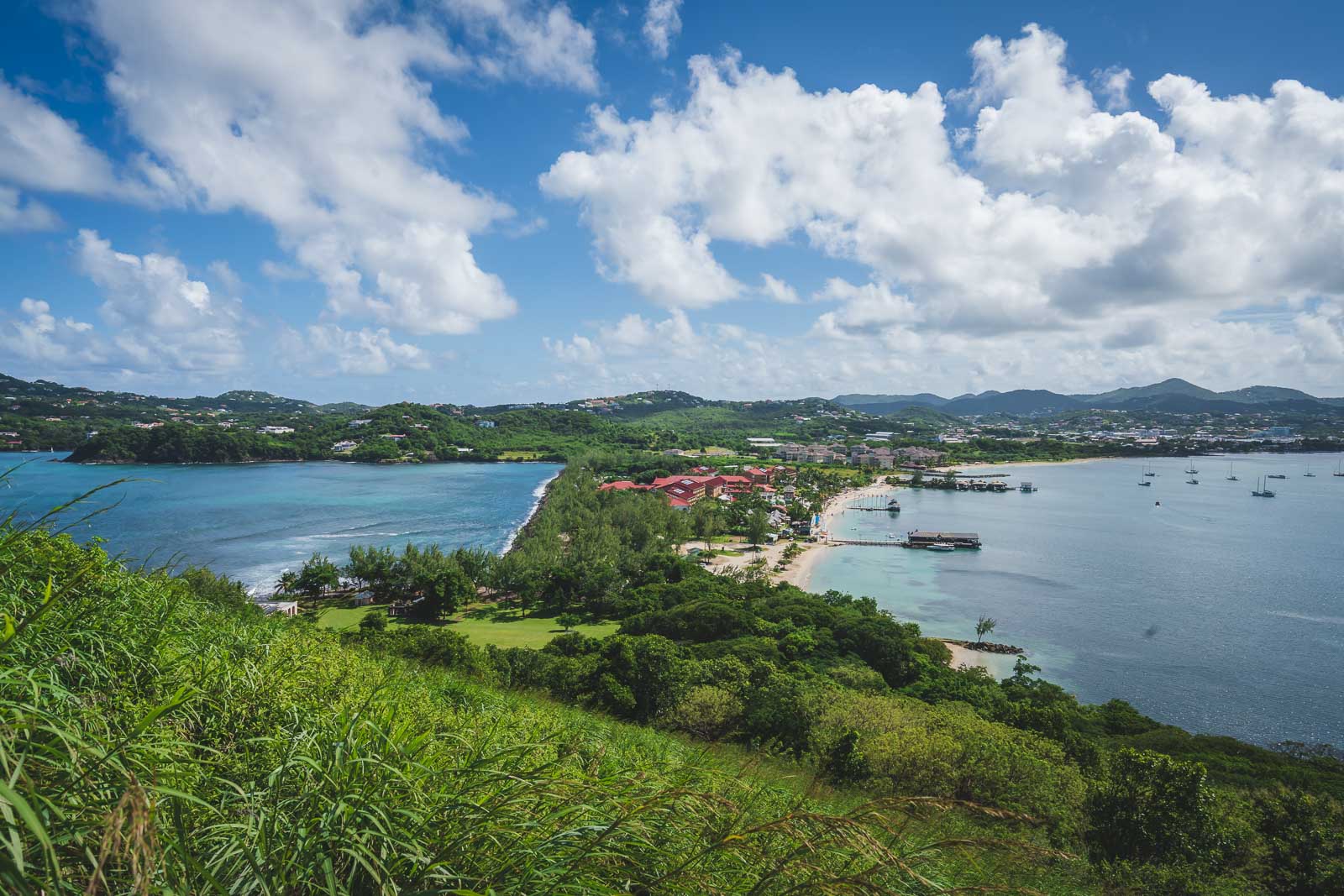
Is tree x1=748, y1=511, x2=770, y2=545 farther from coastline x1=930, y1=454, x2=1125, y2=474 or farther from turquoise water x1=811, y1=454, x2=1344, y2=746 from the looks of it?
coastline x1=930, y1=454, x2=1125, y2=474

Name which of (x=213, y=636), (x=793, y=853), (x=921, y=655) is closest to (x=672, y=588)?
(x=921, y=655)

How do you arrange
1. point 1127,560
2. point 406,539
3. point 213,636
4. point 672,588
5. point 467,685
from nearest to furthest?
point 213,636 < point 467,685 < point 672,588 < point 1127,560 < point 406,539

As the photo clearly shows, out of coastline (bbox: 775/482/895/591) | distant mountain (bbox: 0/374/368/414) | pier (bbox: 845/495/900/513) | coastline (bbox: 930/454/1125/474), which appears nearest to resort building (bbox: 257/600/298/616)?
coastline (bbox: 775/482/895/591)

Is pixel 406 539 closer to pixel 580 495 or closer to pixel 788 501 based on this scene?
pixel 580 495

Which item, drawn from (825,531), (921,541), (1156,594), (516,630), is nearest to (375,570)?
(516,630)

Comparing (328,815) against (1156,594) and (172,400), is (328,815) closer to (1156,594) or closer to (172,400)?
(1156,594)
